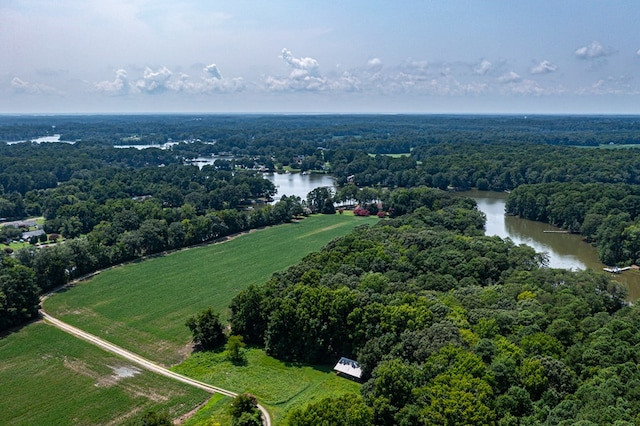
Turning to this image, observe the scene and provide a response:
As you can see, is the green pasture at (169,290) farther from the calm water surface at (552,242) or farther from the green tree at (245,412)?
the calm water surface at (552,242)

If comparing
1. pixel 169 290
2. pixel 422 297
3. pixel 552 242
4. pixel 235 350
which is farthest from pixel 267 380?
pixel 552 242

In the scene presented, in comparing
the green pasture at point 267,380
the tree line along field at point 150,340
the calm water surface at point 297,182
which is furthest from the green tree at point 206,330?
the calm water surface at point 297,182

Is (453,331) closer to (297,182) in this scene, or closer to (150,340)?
(150,340)

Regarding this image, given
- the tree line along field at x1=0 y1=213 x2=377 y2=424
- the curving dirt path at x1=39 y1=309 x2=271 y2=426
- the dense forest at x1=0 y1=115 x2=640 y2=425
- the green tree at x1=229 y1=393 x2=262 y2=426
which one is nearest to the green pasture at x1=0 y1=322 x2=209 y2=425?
the tree line along field at x1=0 y1=213 x2=377 y2=424

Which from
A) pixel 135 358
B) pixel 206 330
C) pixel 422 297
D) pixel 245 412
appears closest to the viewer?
pixel 245 412

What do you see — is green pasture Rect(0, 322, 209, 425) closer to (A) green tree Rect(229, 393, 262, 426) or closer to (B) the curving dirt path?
(B) the curving dirt path

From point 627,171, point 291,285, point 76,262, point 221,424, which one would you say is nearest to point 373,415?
point 221,424

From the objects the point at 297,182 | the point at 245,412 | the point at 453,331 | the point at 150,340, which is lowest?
the point at 150,340
